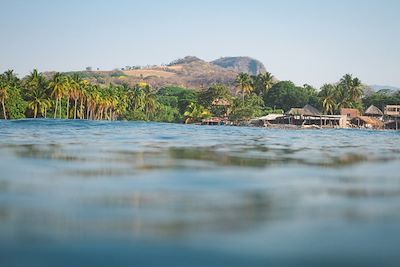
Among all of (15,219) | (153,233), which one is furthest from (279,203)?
(15,219)

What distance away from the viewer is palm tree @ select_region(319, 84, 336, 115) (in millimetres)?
80125

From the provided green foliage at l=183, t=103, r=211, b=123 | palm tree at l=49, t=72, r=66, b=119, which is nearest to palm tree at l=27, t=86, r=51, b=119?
palm tree at l=49, t=72, r=66, b=119

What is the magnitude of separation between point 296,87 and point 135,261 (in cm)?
9663

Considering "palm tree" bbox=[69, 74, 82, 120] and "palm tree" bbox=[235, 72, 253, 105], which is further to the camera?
"palm tree" bbox=[235, 72, 253, 105]

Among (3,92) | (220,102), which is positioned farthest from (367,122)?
(3,92)

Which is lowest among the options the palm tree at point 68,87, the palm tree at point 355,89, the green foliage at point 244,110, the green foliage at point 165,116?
the green foliage at point 165,116

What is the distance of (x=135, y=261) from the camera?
322cm

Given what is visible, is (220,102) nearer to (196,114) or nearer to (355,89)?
(196,114)

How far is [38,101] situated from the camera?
58.4m

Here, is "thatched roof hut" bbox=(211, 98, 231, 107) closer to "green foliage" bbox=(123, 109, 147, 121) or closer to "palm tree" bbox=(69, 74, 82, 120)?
"green foliage" bbox=(123, 109, 147, 121)

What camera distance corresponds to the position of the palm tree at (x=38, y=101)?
192ft

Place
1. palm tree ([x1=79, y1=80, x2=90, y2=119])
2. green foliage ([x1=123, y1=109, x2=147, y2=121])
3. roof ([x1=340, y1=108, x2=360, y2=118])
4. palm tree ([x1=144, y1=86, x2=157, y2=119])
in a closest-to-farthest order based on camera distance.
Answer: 1. palm tree ([x1=79, y1=80, x2=90, y2=119])
2. green foliage ([x1=123, y1=109, x2=147, y2=121])
3. roof ([x1=340, y1=108, x2=360, y2=118])
4. palm tree ([x1=144, y1=86, x2=157, y2=119])

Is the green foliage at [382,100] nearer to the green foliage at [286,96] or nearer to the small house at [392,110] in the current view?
the small house at [392,110]

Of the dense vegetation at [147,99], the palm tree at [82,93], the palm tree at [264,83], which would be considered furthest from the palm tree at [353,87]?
the palm tree at [82,93]
